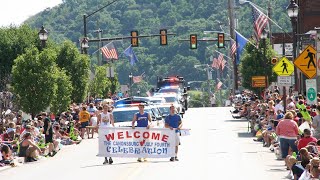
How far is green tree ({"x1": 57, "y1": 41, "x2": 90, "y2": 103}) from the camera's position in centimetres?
6144

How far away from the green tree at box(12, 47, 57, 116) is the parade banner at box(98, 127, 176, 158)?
17464 millimetres

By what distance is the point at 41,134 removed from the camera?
3878 cm

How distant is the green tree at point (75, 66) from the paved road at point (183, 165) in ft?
67.8

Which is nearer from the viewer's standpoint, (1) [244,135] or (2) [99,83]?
(1) [244,135]

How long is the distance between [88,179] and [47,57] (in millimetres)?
23436

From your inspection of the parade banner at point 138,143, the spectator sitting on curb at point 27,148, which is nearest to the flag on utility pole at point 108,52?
the spectator sitting on curb at point 27,148

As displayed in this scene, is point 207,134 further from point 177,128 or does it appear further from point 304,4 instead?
point 304,4

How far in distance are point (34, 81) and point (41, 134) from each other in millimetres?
9317

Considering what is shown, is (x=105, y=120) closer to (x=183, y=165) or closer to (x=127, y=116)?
(x=183, y=165)

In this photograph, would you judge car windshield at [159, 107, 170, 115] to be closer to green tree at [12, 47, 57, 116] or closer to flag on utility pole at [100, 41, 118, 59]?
green tree at [12, 47, 57, 116]

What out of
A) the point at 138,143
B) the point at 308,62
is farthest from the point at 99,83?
the point at 308,62

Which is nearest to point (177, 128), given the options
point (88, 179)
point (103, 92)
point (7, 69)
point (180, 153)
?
point (180, 153)

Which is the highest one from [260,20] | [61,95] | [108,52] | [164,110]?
[260,20]

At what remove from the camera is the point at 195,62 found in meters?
197
